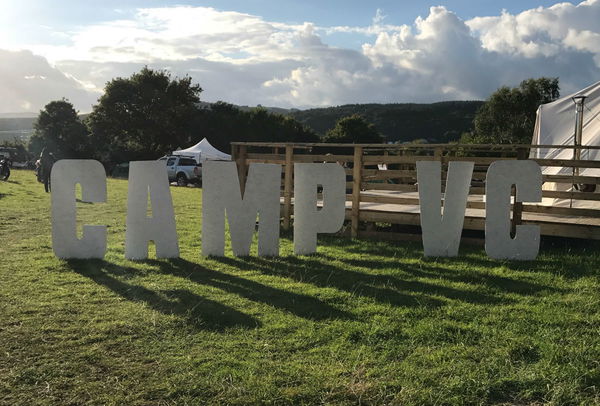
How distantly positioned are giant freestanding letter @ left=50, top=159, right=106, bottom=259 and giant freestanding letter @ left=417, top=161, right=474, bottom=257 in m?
4.63

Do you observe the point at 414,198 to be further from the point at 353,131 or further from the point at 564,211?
the point at 353,131

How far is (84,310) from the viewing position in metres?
5.27

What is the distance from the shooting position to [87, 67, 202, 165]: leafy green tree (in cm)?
5066

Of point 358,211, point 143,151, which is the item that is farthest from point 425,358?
point 143,151

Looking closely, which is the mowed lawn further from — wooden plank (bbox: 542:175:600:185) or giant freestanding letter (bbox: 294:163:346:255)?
wooden plank (bbox: 542:175:600:185)

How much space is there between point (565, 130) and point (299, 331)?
10.8 meters

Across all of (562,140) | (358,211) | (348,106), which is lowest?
(358,211)

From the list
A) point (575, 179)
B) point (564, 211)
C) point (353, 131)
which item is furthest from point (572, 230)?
point (353, 131)

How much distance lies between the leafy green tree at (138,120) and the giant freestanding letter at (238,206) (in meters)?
44.2

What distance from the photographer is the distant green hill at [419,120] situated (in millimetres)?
67188

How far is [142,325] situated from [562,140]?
1134 centimetres

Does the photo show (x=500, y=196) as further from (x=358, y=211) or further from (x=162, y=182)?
(x=162, y=182)

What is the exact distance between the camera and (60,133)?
5397cm

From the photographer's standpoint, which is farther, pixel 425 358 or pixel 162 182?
pixel 162 182
